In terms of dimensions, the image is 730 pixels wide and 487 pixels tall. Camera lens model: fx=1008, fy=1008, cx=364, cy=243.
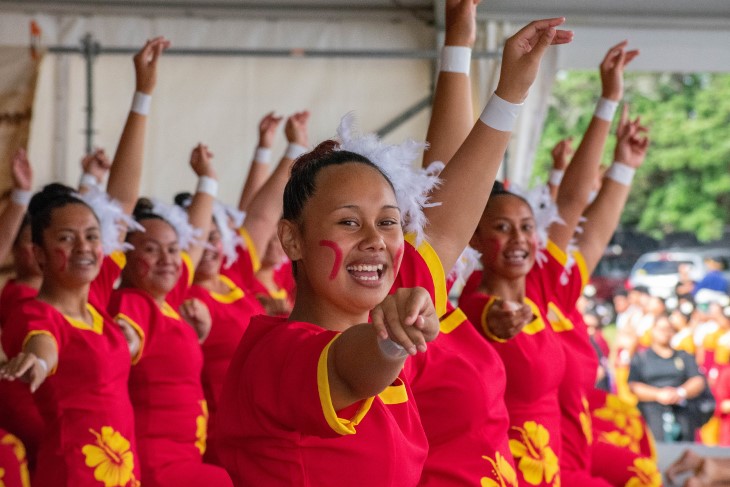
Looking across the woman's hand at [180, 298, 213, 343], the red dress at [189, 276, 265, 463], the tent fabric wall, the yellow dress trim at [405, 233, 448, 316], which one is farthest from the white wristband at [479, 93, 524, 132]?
the tent fabric wall

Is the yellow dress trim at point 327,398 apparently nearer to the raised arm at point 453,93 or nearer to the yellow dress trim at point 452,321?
the yellow dress trim at point 452,321

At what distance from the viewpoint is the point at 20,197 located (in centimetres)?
421

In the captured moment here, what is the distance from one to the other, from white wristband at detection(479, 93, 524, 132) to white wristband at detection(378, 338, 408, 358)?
29.7 inches

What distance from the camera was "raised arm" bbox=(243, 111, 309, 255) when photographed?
14.0 ft

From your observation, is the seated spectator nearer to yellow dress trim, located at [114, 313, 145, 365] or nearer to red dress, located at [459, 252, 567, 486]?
red dress, located at [459, 252, 567, 486]

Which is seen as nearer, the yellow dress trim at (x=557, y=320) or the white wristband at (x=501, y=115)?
the white wristband at (x=501, y=115)

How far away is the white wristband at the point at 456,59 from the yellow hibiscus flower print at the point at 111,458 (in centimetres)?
150

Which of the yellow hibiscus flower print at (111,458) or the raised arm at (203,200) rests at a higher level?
the raised arm at (203,200)

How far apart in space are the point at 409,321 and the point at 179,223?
2709 millimetres

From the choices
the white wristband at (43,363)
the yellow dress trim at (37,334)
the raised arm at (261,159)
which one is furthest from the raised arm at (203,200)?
the white wristband at (43,363)

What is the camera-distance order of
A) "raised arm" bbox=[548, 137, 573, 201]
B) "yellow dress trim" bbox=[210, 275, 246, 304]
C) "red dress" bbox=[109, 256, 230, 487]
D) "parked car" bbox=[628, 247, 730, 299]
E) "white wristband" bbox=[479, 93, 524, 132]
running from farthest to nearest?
"parked car" bbox=[628, 247, 730, 299]
"raised arm" bbox=[548, 137, 573, 201]
"yellow dress trim" bbox=[210, 275, 246, 304]
"red dress" bbox=[109, 256, 230, 487]
"white wristband" bbox=[479, 93, 524, 132]

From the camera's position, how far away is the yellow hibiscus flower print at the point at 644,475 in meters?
3.98

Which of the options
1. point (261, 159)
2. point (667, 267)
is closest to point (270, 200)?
point (261, 159)

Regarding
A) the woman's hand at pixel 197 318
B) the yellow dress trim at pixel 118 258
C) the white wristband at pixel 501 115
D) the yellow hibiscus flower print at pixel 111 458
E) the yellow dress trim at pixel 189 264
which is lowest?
the yellow hibiscus flower print at pixel 111 458
